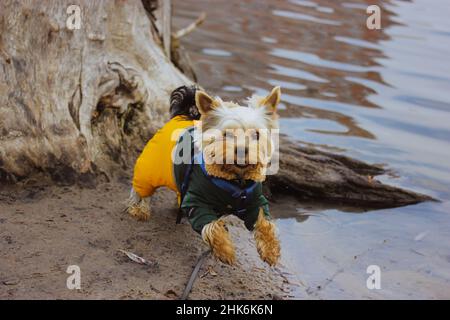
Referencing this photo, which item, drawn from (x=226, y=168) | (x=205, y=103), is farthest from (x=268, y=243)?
(x=205, y=103)

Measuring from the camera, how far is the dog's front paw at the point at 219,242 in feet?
14.3

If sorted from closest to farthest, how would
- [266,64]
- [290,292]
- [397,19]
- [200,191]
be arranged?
[200,191], [290,292], [266,64], [397,19]

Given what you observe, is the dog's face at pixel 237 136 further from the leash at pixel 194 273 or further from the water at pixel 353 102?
the water at pixel 353 102

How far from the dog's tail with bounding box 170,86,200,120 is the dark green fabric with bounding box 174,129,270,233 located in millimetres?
944

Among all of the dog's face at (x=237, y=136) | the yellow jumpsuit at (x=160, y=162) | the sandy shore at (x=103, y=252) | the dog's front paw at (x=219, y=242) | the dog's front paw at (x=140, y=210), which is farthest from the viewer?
the dog's front paw at (x=140, y=210)

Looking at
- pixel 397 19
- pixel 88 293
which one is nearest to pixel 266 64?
pixel 397 19

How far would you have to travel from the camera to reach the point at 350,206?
662 centimetres

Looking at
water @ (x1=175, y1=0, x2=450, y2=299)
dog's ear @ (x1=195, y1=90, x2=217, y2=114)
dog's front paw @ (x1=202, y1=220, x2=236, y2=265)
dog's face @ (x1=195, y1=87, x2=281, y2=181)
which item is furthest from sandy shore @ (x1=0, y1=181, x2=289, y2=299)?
dog's ear @ (x1=195, y1=90, x2=217, y2=114)

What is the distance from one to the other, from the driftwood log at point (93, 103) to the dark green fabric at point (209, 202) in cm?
155

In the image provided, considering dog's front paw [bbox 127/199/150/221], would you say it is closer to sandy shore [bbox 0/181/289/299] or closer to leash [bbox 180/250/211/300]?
sandy shore [bbox 0/181/289/299]

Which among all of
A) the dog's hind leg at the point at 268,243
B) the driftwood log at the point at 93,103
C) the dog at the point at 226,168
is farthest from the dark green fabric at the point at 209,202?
the driftwood log at the point at 93,103

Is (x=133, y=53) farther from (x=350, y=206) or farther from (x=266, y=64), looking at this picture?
(x=266, y=64)

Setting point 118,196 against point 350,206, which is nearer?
point 118,196
